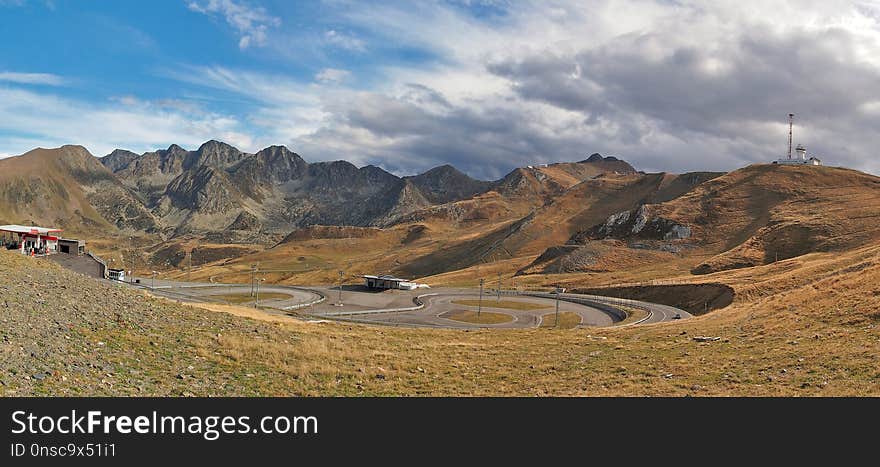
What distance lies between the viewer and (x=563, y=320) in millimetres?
72375

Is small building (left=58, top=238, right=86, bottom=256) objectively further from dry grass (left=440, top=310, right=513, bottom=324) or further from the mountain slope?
the mountain slope

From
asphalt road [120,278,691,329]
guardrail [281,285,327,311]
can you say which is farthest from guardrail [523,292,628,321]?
guardrail [281,285,327,311]

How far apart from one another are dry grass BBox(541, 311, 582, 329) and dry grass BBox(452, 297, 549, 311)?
25.2 ft

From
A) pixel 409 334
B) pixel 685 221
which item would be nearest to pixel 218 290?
pixel 409 334

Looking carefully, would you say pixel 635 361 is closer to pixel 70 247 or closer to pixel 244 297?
pixel 244 297

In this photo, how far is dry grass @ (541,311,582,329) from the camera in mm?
68262

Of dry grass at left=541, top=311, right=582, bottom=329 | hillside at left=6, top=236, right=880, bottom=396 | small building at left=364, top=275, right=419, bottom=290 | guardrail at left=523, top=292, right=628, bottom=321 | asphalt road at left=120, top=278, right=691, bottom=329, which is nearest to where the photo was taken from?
hillside at left=6, top=236, right=880, bottom=396

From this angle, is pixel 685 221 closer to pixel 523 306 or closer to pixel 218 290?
pixel 523 306

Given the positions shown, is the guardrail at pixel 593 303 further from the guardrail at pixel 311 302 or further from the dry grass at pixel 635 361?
the guardrail at pixel 311 302

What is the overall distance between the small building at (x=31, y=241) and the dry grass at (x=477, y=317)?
Result: 70.6 meters

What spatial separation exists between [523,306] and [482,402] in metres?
74.6

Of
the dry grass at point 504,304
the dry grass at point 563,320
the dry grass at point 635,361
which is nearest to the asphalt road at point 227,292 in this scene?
the dry grass at point 504,304

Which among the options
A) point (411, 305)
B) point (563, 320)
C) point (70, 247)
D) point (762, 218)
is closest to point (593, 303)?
point (563, 320)

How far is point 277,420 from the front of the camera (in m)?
11.7
